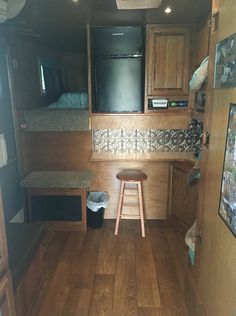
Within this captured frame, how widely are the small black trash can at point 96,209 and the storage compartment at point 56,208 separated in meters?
0.12

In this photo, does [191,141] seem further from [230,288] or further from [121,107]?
[230,288]

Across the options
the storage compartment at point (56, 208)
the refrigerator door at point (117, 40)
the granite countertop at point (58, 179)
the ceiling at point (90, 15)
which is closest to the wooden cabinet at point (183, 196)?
the granite countertop at point (58, 179)

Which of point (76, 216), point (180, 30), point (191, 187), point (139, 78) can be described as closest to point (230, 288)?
point (191, 187)

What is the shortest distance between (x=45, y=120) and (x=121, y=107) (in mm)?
905

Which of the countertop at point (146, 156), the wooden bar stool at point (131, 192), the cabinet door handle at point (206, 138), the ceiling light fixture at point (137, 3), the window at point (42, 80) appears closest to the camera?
the cabinet door handle at point (206, 138)

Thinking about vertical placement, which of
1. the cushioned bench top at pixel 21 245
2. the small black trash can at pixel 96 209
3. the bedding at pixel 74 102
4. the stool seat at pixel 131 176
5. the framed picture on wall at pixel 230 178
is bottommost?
the small black trash can at pixel 96 209

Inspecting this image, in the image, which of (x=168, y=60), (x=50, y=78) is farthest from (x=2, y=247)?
(x=50, y=78)

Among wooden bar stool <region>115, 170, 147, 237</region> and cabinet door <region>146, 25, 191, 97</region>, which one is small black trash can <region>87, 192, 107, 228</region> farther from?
cabinet door <region>146, 25, 191, 97</region>

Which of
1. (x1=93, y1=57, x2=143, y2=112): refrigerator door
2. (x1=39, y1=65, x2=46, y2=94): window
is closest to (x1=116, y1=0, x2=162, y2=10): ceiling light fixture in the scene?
(x1=93, y1=57, x2=143, y2=112): refrigerator door

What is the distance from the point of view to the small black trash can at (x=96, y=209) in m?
3.06

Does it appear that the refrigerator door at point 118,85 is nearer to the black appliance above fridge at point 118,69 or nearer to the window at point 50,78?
the black appliance above fridge at point 118,69

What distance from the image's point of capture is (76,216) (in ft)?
10.1

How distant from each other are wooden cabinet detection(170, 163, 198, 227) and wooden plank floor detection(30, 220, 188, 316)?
223mm

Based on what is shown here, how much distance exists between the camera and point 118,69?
9.78ft
